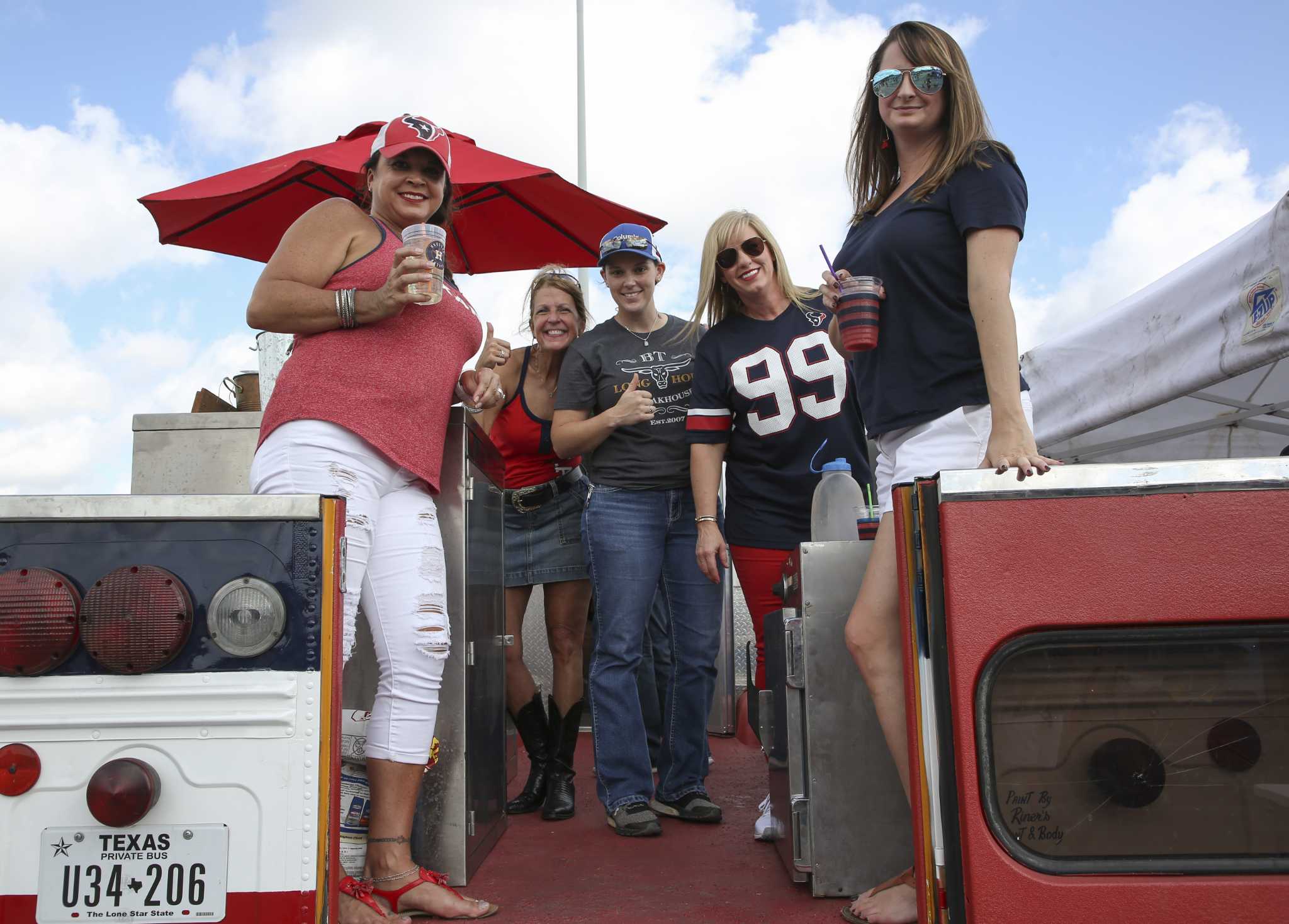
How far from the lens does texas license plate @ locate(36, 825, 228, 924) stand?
4.74 ft

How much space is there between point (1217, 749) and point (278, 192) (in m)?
3.95

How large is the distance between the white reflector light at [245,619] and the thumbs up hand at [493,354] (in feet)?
4.21

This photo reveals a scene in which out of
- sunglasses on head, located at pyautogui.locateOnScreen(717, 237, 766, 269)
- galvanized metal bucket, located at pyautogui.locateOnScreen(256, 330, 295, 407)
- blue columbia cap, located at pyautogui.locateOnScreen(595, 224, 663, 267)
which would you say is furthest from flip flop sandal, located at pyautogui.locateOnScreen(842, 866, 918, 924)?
galvanized metal bucket, located at pyautogui.locateOnScreen(256, 330, 295, 407)

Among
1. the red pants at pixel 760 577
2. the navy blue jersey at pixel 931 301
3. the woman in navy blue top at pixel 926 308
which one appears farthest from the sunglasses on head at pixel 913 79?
the red pants at pixel 760 577

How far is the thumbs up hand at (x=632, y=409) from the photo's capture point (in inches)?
128

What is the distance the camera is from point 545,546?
3.68m

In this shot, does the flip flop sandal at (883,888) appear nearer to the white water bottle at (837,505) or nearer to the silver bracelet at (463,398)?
the white water bottle at (837,505)

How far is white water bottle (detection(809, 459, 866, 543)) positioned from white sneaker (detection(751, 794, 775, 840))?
82cm

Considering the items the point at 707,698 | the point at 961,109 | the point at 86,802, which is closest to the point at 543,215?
the point at 707,698

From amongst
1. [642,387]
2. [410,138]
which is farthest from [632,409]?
[410,138]

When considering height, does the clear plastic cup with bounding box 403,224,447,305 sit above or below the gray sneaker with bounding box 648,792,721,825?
above

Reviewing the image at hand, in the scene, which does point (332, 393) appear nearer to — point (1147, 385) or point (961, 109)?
point (961, 109)

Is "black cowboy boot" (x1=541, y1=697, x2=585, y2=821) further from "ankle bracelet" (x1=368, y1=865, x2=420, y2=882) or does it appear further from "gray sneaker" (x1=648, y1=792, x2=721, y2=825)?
"ankle bracelet" (x1=368, y1=865, x2=420, y2=882)

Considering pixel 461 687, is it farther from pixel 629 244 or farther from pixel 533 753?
pixel 629 244
